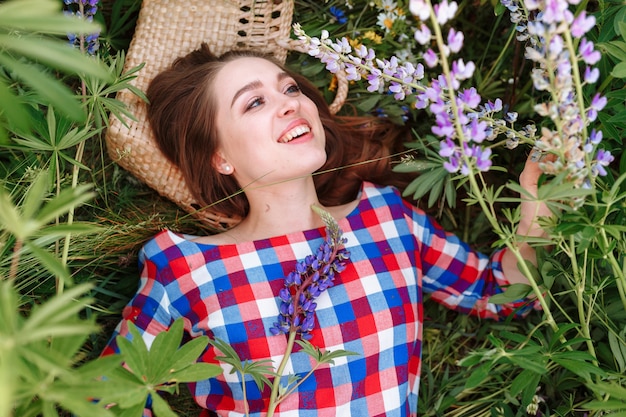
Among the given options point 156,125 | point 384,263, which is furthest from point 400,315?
point 156,125

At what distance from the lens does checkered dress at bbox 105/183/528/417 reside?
176cm

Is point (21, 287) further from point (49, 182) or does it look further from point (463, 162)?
point (463, 162)

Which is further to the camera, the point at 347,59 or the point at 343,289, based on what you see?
the point at 343,289

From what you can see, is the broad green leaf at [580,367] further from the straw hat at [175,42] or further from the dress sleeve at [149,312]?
the straw hat at [175,42]

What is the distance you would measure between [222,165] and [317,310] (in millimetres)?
536

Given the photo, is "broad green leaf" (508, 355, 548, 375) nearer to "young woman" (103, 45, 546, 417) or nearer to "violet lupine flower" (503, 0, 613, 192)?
"violet lupine flower" (503, 0, 613, 192)

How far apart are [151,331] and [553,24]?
1.32 metres

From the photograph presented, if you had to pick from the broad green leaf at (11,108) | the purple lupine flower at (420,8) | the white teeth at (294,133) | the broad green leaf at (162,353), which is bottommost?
the broad green leaf at (162,353)

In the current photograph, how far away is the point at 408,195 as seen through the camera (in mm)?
2244

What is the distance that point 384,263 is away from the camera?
190 centimetres

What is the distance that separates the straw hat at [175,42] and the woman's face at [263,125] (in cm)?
20

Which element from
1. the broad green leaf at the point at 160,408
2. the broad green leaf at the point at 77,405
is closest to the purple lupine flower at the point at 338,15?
the broad green leaf at the point at 160,408

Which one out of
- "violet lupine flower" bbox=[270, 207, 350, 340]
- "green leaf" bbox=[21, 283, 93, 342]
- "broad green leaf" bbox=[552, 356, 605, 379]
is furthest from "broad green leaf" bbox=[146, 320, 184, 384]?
"broad green leaf" bbox=[552, 356, 605, 379]

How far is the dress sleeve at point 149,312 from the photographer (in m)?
1.80
